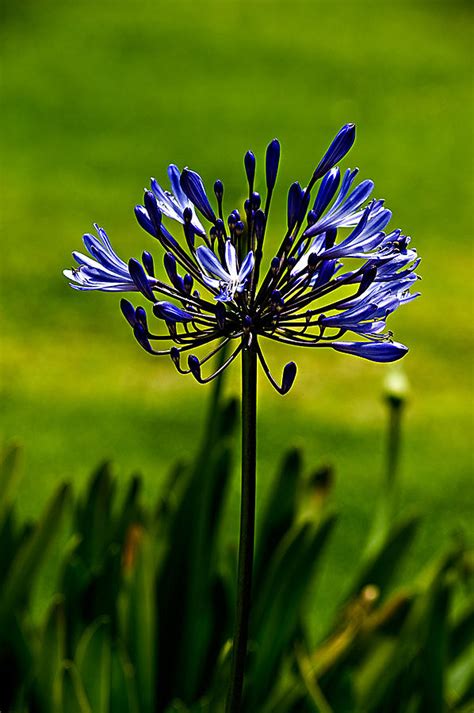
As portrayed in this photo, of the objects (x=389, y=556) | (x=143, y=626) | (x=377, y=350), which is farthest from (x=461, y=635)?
(x=377, y=350)

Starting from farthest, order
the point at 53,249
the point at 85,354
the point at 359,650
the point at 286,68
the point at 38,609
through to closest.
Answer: the point at 286,68, the point at 53,249, the point at 85,354, the point at 38,609, the point at 359,650

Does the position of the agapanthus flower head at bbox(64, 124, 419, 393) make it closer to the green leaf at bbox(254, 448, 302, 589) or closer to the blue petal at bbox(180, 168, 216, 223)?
the blue petal at bbox(180, 168, 216, 223)

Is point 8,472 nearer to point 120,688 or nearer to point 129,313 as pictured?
point 120,688

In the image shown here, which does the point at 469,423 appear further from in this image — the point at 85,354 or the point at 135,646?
the point at 135,646

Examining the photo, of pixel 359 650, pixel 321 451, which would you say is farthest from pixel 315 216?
pixel 321 451

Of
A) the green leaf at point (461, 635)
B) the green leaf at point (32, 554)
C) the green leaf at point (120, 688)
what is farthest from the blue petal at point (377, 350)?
the green leaf at point (461, 635)

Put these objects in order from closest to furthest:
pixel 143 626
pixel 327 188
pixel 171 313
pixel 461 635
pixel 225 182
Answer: pixel 171 313, pixel 327 188, pixel 143 626, pixel 461 635, pixel 225 182
